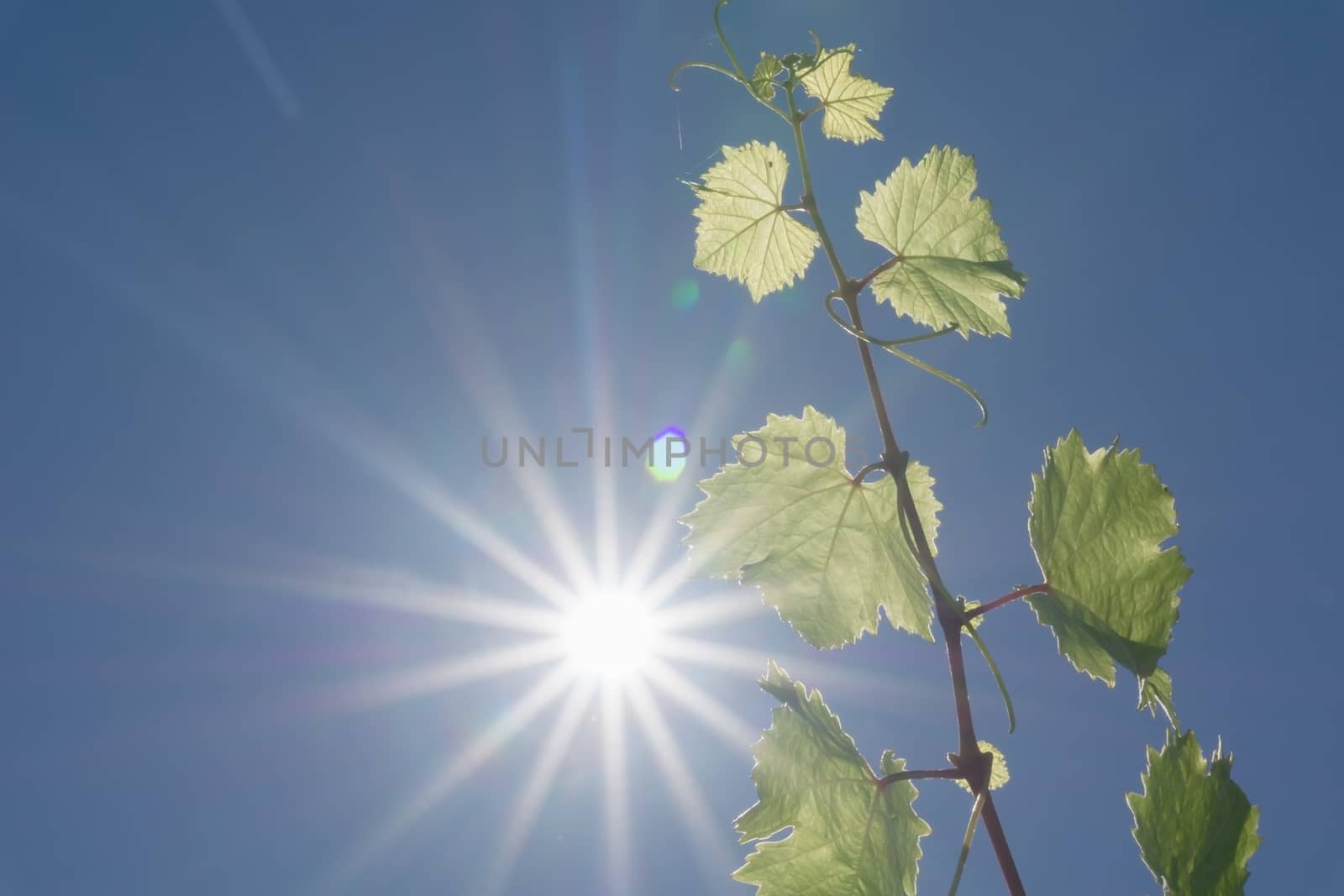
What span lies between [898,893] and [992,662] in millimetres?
222

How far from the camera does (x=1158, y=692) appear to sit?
28.1 inches

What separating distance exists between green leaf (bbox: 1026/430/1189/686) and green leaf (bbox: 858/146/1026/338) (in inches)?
7.7

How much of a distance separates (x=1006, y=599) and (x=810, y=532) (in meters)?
0.24

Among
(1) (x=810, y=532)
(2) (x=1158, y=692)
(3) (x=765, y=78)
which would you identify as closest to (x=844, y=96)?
(3) (x=765, y=78)

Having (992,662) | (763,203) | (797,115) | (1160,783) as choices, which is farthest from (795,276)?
(1160,783)

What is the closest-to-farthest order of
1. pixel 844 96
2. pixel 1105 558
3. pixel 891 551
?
pixel 1105 558 < pixel 891 551 < pixel 844 96

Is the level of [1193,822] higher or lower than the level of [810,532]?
lower

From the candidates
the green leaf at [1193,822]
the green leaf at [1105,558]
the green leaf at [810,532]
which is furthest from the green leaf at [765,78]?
the green leaf at [1193,822]

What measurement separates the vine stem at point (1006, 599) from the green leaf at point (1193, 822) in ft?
0.51

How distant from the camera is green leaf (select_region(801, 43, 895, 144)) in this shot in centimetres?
103

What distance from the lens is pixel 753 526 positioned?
38.8 inches

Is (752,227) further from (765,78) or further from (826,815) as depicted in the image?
(826,815)

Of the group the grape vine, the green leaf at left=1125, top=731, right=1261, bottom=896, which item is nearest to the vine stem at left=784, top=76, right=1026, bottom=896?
the grape vine

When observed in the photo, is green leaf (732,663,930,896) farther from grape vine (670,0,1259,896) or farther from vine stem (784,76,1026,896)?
vine stem (784,76,1026,896)
